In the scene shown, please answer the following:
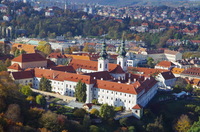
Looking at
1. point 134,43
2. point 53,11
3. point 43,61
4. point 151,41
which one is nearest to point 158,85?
point 43,61

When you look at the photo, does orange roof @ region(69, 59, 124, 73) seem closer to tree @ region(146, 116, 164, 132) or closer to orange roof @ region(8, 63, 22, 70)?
orange roof @ region(8, 63, 22, 70)

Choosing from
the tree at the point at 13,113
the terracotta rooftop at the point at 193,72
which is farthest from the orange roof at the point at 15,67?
the terracotta rooftop at the point at 193,72

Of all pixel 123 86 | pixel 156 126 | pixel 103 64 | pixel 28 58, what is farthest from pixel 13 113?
pixel 28 58

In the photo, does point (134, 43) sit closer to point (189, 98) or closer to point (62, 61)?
point (62, 61)

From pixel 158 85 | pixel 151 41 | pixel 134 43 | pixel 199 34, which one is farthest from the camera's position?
pixel 199 34

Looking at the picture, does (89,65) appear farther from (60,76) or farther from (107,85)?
(107,85)

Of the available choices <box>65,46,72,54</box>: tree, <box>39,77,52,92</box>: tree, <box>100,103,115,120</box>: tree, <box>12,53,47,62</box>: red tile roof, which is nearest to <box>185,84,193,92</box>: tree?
<box>100,103,115,120</box>: tree

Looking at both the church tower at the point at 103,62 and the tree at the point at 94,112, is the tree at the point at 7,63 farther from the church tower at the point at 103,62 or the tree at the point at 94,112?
the tree at the point at 94,112
